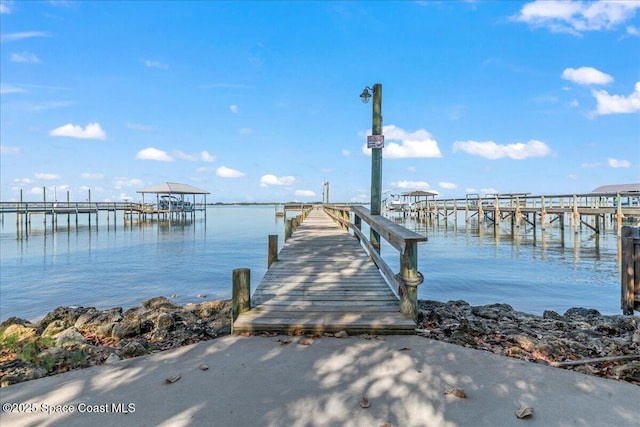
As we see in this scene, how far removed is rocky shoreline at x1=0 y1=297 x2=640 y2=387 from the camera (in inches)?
134

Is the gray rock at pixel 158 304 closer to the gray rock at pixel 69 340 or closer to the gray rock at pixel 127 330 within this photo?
the gray rock at pixel 127 330

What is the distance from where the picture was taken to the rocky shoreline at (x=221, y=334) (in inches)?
134

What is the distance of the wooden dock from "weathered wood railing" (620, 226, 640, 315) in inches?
123

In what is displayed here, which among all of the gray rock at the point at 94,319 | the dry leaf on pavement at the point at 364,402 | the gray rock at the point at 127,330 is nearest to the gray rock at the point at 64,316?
the gray rock at the point at 94,319

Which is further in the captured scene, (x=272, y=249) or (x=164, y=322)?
(x=272, y=249)

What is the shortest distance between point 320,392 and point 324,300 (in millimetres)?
2010

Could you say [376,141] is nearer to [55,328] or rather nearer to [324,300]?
[324,300]

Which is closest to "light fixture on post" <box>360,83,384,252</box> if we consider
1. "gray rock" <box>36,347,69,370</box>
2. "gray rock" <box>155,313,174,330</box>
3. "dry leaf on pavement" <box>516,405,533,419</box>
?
"gray rock" <box>155,313,174,330</box>

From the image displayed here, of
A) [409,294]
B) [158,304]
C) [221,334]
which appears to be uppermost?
[409,294]

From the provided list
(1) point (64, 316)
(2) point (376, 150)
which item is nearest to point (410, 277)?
(2) point (376, 150)

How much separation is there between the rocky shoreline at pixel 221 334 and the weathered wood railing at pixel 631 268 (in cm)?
39

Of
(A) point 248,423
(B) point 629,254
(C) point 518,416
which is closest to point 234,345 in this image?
(A) point 248,423

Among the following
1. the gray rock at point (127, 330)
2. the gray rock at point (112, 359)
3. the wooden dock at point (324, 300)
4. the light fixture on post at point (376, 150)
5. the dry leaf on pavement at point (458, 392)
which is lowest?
the gray rock at point (127, 330)

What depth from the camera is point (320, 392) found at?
101 inches
